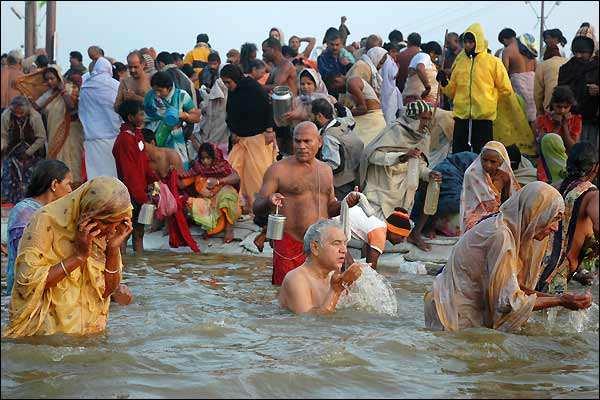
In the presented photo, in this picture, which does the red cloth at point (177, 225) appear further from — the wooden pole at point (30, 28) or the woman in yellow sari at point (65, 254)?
the wooden pole at point (30, 28)

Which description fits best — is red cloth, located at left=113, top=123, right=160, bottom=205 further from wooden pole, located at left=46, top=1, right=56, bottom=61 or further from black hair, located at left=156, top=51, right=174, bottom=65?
wooden pole, located at left=46, top=1, right=56, bottom=61

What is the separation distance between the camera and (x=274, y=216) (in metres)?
9.02

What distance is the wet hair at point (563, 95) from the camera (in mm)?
11641

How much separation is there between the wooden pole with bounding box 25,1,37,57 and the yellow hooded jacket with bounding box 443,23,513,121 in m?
12.3

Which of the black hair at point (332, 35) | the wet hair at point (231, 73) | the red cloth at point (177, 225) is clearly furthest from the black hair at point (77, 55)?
the red cloth at point (177, 225)

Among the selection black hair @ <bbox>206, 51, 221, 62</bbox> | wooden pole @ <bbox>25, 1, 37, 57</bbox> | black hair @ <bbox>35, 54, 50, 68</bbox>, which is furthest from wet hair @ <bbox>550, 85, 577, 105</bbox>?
wooden pole @ <bbox>25, 1, 37, 57</bbox>

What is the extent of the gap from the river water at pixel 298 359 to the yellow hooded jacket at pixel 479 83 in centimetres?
456

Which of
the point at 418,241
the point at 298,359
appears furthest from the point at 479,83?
the point at 298,359

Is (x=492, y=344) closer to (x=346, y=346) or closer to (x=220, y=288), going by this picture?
(x=346, y=346)

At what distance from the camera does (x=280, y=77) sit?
1402cm

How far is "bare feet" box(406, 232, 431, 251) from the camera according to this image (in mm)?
11773

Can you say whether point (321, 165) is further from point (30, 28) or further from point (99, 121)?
point (30, 28)

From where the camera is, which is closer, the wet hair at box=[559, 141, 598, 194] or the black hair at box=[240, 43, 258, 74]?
the wet hair at box=[559, 141, 598, 194]

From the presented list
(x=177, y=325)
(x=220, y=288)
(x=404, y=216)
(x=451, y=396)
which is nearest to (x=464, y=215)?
(x=404, y=216)
